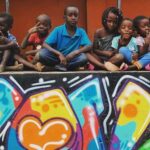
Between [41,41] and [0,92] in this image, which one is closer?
[0,92]

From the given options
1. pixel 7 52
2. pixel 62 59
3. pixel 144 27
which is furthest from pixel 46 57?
pixel 144 27

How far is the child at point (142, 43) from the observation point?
6.27 meters

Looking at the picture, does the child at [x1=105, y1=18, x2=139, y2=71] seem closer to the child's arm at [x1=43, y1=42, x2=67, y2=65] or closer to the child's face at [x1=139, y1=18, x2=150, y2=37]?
the child's face at [x1=139, y1=18, x2=150, y2=37]

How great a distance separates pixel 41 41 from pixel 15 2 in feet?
6.12

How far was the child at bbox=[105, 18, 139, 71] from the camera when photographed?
20.5 ft

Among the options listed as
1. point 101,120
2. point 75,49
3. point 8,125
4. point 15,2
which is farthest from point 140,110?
point 15,2

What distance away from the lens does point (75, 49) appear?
6.39 meters

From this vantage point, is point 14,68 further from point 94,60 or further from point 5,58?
point 94,60

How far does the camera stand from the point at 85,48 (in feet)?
→ 20.8

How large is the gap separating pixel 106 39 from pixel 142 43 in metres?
0.45

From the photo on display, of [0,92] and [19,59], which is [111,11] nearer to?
[19,59]

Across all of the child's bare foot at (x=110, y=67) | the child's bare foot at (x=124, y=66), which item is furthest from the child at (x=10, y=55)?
the child's bare foot at (x=124, y=66)

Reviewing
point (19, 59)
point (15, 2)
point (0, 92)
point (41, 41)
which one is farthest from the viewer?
point (15, 2)

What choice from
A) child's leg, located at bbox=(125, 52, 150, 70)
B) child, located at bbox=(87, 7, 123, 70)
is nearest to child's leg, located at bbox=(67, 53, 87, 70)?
child, located at bbox=(87, 7, 123, 70)
